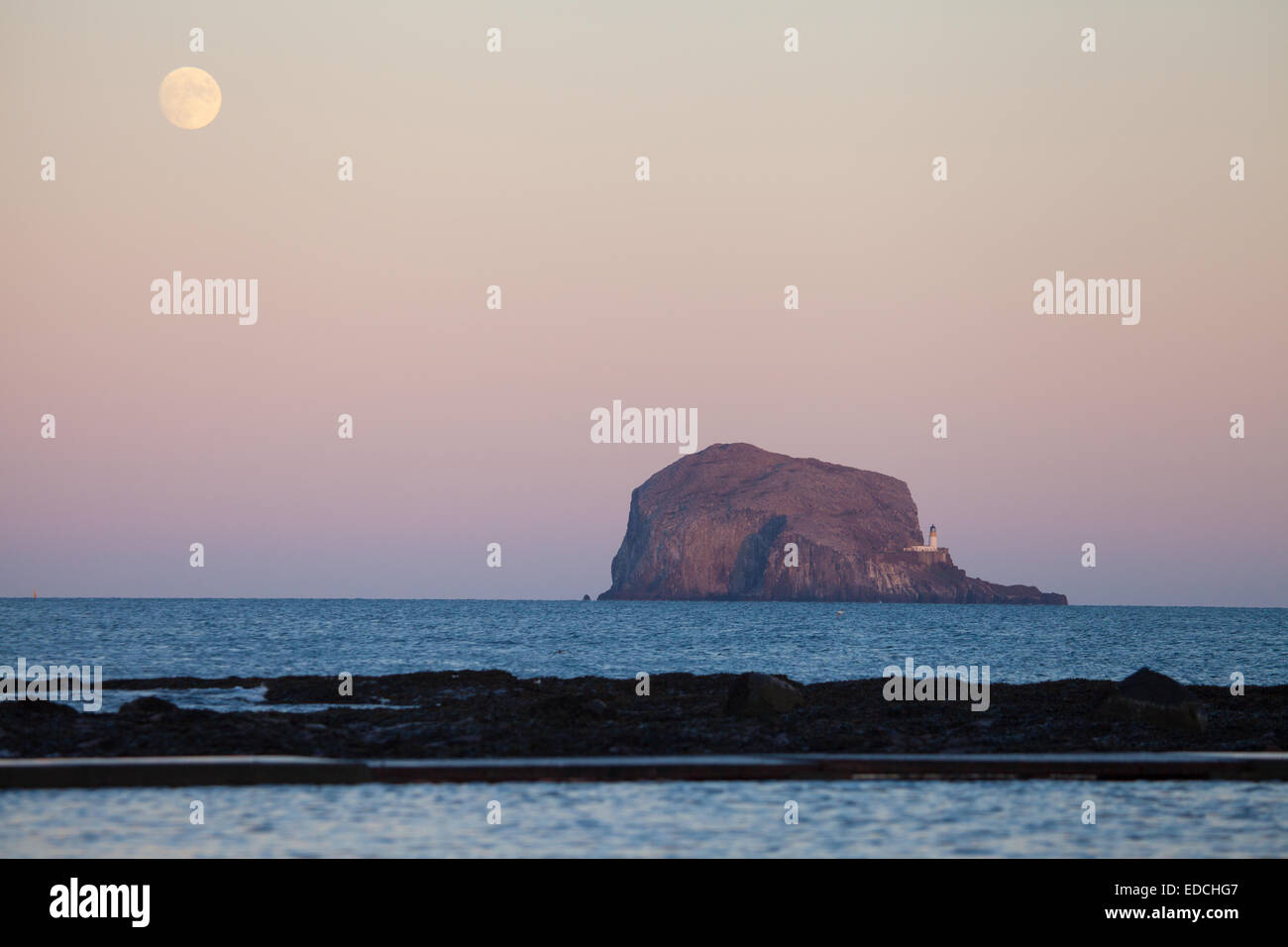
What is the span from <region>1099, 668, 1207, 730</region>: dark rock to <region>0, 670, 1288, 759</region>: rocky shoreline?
0.12 ft

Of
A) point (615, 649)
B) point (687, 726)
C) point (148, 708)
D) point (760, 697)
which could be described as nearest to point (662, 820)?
point (687, 726)

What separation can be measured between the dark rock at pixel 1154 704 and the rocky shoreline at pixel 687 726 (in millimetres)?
38

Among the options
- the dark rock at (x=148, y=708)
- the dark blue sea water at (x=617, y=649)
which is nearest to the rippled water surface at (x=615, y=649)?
the dark blue sea water at (x=617, y=649)

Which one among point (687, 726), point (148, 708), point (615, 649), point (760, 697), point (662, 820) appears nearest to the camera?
point (662, 820)

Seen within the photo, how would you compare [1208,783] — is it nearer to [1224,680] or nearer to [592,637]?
[1224,680]

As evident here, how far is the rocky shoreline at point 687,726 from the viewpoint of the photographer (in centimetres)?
2973

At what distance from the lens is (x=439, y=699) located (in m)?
48.1

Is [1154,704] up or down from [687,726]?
up

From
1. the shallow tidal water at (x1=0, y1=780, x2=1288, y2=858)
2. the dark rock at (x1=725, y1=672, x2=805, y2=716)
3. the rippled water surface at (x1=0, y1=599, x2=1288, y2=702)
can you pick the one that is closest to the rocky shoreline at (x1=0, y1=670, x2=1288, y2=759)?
the dark rock at (x1=725, y1=672, x2=805, y2=716)

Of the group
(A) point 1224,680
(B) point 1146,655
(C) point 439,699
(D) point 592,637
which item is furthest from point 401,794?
(D) point 592,637

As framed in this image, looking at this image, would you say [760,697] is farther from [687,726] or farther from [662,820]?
[662,820]

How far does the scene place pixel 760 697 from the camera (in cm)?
3712

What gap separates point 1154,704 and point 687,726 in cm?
1139

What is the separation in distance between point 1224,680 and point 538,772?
64.1m
